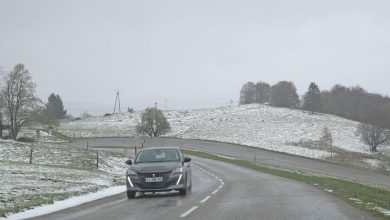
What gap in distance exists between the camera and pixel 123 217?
37.8 feet

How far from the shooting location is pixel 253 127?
333 feet

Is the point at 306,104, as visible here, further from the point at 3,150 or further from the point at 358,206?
the point at 358,206

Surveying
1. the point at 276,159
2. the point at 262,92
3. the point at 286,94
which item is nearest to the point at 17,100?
the point at 276,159

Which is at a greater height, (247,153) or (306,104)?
(306,104)

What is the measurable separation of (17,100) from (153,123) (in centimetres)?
2269

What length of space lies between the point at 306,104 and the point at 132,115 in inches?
1864

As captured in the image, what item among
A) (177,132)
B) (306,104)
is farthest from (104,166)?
(306,104)

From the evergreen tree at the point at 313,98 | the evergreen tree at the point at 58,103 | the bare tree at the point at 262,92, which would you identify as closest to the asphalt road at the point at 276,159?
the evergreen tree at the point at 313,98

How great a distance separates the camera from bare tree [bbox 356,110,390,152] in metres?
81.6

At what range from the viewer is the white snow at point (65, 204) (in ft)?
40.8

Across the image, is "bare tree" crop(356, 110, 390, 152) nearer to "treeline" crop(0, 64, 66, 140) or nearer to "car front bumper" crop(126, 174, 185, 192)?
"treeline" crop(0, 64, 66, 140)

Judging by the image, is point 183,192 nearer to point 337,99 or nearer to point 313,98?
point 313,98

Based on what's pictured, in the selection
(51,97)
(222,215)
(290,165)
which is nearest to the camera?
(222,215)

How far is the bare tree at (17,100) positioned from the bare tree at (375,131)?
50.9 meters
